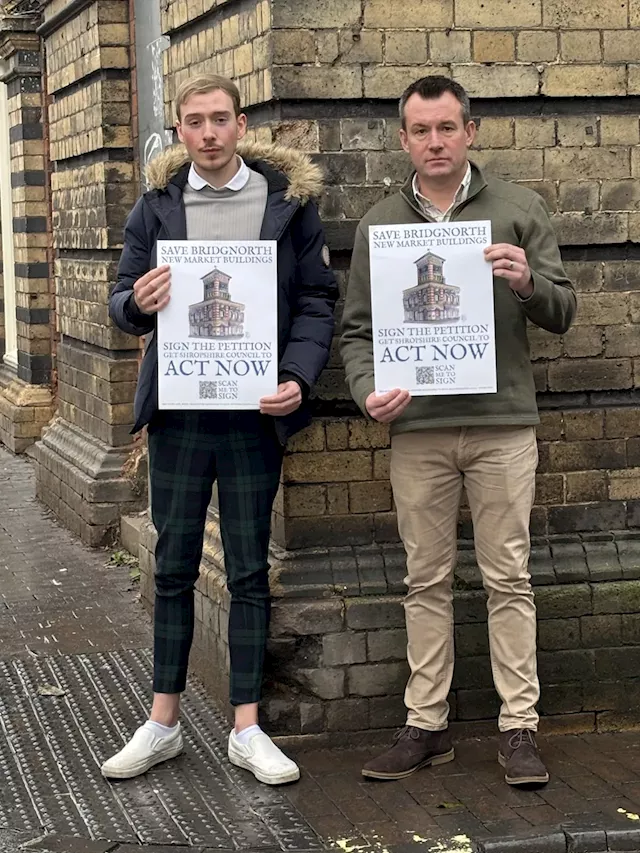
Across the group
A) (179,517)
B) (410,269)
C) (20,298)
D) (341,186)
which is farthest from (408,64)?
(20,298)

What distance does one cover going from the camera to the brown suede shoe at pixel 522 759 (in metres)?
5.27

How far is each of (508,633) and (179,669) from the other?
1.23 meters

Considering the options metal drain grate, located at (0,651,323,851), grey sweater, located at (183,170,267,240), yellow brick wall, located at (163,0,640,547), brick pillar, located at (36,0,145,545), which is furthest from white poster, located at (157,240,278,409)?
brick pillar, located at (36,0,145,545)

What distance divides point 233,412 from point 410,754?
136cm

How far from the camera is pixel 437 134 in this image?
5.08m

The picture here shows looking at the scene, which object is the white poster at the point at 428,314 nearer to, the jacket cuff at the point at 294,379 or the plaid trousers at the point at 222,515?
the jacket cuff at the point at 294,379

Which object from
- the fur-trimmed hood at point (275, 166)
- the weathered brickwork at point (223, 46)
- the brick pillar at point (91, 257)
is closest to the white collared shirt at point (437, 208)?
the fur-trimmed hood at point (275, 166)

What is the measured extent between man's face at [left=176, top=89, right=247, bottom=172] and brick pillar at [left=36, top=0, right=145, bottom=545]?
4.26 metres

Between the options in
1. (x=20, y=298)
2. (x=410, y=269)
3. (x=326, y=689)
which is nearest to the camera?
(x=410, y=269)

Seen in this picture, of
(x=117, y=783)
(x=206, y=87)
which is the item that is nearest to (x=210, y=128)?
(x=206, y=87)

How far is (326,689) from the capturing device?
231 inches

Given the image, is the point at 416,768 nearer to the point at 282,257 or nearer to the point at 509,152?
the point at 282,257

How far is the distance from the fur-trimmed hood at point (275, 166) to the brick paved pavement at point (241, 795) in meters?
2.07

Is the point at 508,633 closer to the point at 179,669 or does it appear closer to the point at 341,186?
the point at 179,669
